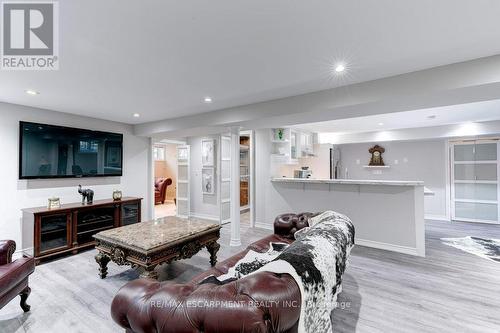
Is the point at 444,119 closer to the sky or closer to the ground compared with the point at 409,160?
closer to the sky

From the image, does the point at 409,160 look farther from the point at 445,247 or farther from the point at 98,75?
the point at 98,75

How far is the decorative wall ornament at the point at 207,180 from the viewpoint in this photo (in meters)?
5.75

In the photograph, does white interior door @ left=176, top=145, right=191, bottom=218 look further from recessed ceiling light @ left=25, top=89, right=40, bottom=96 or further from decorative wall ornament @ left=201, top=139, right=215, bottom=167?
recessed ceiling light @ left=25, top=89, right=40, bottom=96

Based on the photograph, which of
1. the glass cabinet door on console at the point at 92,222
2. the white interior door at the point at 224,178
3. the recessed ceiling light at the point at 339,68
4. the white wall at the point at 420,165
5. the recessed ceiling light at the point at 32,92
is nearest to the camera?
the recessed ceiling light at the point at 339,68

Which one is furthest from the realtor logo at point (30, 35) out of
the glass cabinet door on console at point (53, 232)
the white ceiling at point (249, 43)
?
the glass cabinet door on console at point (53, 232)

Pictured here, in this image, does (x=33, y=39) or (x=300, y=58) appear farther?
(x=300, y=58)

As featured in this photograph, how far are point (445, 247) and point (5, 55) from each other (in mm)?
6161

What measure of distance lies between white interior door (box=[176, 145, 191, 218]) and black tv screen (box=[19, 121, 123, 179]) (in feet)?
5.50

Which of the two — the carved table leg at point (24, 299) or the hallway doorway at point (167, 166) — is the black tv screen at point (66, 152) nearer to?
the carved table leg at point (24, 299)

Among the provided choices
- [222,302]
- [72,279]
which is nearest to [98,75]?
[72,279]

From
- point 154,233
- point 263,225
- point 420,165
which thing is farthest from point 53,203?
point 420,165

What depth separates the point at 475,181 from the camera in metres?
5.56

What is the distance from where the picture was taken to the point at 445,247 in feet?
12.5

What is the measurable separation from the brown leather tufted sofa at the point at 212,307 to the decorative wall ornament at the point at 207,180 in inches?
182
